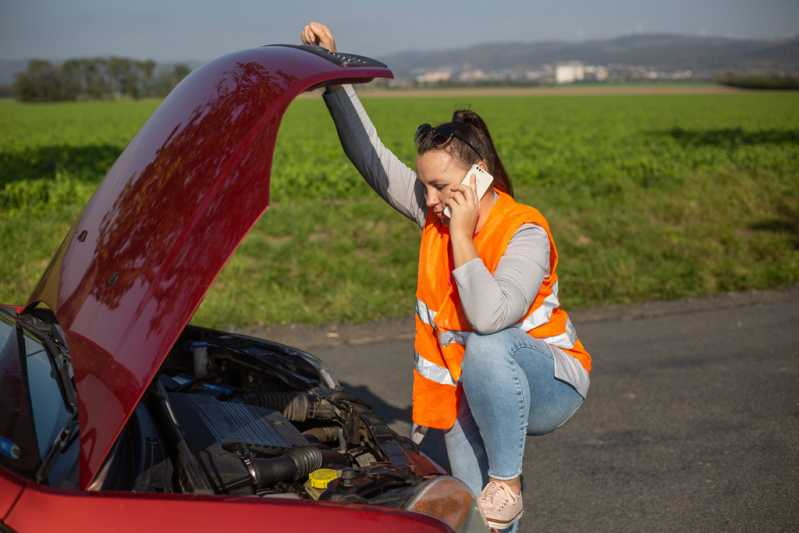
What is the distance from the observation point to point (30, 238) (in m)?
9.32

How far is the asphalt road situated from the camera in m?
3.95

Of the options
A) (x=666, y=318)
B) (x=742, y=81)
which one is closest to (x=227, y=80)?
(x=666, y=318)

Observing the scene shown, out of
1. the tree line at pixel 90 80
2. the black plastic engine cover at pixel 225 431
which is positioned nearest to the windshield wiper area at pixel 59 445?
the black plastic engine cover at pixel 225 431

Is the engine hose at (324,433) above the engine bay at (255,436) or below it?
below

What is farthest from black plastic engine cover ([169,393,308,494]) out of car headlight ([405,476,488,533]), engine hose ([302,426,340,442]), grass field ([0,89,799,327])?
grass field ([0,89,799,327])

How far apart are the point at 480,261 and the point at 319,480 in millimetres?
870

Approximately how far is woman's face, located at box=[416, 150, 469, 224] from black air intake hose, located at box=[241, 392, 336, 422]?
727 millimetres

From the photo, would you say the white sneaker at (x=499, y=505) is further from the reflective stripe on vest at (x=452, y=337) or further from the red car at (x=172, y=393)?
the reflective stripe on vest at (x=452, y=337)

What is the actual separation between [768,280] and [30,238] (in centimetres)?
721

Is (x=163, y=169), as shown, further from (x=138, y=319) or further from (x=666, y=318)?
(x=666, y=318)

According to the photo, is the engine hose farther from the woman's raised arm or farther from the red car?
the woman's raised arm

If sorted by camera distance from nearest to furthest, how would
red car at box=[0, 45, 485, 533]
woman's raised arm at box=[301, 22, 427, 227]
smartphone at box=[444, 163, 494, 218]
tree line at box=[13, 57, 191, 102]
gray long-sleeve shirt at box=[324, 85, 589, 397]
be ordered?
red car at box=[0, 45, 485, 533] < gray long-sleeve shirt at box=[324, 85, 589, 397] < smartphone at box=[444, 163, 494, 218] < woman's raised arm at box=[301, 22, 427, 227] < tree line at box=[13, 57, 191, 102]

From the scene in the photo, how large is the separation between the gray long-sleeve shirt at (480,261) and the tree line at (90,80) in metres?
93.6

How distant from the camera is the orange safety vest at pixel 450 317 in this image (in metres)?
2.99
